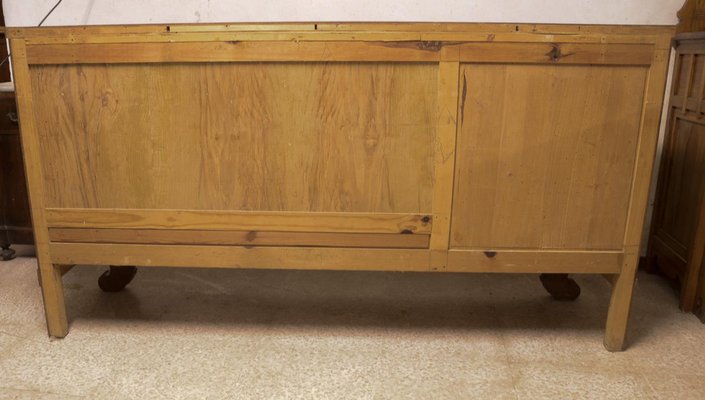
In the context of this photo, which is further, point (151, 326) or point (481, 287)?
point (481, 287)

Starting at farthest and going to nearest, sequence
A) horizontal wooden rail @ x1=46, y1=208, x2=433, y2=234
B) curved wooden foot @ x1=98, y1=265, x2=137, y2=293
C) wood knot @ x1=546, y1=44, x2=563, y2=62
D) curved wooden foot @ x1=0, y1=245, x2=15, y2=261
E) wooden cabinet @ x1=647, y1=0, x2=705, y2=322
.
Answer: curved wooden foot @ x1=0, y1=245, x2=15, y2=261
curved wooden foot @ x1=98, y1=265, x2=137, y2=293
wooden cabinet @ x1=647, y1=0, x2=705, y2=322
horizontal wooden rail @ x1=46, y1=208, x2=433, y2=234
wood knot @ x1=546, y1=44, x2=563, y2=62

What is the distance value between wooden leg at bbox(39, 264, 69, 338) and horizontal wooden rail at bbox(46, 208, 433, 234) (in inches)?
5.9

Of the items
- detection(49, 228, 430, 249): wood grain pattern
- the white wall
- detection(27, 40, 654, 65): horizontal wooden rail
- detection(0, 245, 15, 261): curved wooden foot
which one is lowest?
detection(0, 245, 15, 261): curved wooden foot

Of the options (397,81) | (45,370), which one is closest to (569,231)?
(397,81)

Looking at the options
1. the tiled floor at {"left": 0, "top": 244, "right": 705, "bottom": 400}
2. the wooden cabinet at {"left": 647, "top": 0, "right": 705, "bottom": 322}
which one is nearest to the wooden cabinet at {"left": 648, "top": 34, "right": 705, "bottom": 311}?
the wooden cabinet at {"left": 647, "top": 0, "right": 705, "bottom": 322}

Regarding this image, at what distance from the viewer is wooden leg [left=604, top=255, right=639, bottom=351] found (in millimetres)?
1569

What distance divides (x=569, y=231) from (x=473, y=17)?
102 centimetres

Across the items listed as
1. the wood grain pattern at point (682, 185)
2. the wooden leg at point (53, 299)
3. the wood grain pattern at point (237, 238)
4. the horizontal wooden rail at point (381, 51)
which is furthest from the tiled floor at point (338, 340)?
the horizontal wooden rail at point (381, 51)

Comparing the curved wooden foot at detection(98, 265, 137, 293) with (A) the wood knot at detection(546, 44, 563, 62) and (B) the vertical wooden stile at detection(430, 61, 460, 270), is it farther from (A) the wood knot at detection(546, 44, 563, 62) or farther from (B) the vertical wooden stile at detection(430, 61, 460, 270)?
(A) the wood knot at detection(546, 44, 563, 62)

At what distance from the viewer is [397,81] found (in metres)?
1.44

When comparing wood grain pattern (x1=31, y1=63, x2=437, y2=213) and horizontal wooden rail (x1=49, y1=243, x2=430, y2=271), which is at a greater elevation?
wood grain pattern (x1=31, y1=63, x2=437, y2=213)

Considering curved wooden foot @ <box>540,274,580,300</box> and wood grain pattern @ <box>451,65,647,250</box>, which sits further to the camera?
curved wooden foot @ <box>540,274,580,300</box>

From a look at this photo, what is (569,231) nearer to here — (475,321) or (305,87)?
(475,321)

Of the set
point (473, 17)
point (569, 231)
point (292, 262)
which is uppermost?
point (473, 17)
